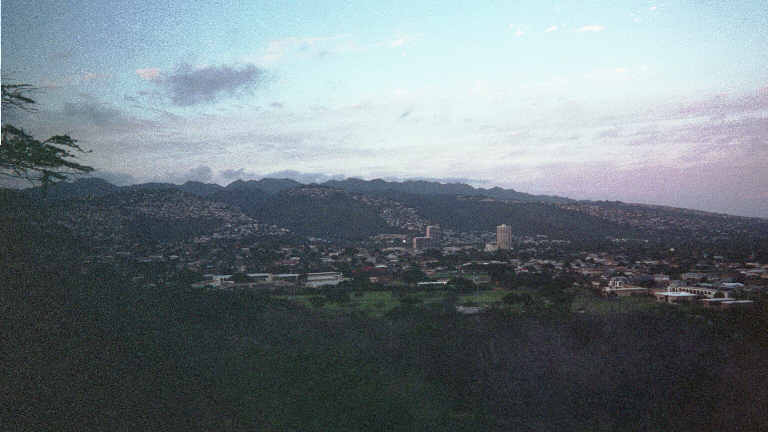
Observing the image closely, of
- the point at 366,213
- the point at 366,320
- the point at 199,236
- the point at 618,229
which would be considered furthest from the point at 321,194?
the point at 366,320

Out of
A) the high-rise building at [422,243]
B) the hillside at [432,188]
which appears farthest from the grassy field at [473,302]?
the hillside at [432,188]

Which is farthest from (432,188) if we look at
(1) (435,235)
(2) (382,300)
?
(2) (382,300)

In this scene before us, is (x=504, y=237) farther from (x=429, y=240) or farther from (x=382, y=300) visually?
(x=382, y=300)

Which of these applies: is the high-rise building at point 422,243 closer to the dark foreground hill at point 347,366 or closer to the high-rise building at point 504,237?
the high-rise building at point 504,237

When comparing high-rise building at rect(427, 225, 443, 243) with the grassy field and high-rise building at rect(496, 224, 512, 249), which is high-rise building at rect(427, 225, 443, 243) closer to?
high-rise building at rect(496, 224, 512, 249)

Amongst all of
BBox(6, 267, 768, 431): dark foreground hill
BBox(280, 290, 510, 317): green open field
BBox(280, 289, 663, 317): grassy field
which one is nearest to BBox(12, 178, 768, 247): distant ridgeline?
BBox(6, 267, 768, 431): dark foreground hill
